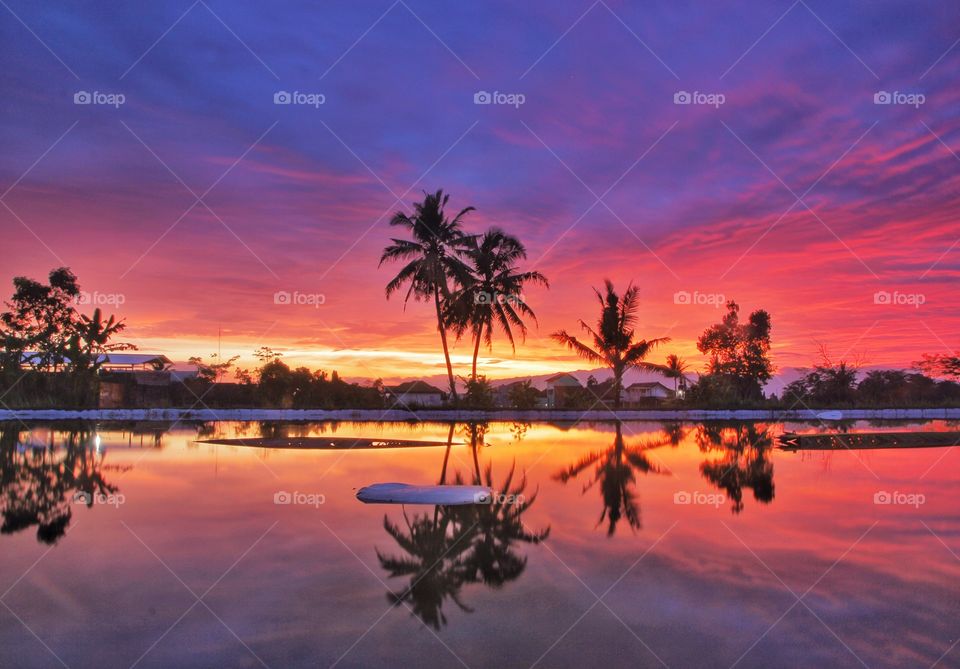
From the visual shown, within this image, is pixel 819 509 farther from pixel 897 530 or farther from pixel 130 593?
pixel 130 593

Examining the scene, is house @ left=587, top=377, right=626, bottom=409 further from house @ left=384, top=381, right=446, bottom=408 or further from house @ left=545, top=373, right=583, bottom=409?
house @ left=384, top=381, right=446, bottom=408

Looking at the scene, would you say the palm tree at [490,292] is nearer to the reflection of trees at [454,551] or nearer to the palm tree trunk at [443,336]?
the palm tree trunk at [443,336]

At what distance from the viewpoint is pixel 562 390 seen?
2170 inches

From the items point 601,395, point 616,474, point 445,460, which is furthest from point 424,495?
point 601,395

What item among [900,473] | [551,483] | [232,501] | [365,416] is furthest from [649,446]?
[365,416]

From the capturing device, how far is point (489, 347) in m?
35.9

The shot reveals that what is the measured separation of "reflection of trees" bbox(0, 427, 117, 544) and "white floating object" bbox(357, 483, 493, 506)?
12.0 feet

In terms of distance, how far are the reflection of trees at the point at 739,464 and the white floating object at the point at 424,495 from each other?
11.0ft

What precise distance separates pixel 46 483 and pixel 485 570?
28.8 feet

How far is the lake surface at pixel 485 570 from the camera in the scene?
4.40 meters

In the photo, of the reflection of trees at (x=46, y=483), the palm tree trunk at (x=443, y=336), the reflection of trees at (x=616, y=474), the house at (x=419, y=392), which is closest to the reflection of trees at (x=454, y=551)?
the reflection of trees at (x=616, y=474)

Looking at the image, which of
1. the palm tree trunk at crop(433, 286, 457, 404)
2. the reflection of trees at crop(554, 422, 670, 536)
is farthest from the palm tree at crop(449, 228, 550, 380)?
the reflection of trees at crop(554, 422, 670, 536)

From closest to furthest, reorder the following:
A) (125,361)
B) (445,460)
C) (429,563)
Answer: (429,563)
(445,460)
(125,361)

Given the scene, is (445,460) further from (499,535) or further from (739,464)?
(499,535)
